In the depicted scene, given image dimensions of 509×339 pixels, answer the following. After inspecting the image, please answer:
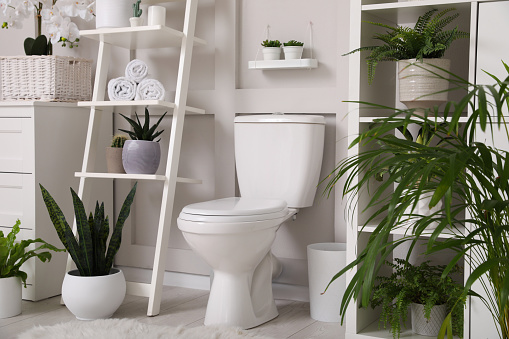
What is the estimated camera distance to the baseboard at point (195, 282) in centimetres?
289

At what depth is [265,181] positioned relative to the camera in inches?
106

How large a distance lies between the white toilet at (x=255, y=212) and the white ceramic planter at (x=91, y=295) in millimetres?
408

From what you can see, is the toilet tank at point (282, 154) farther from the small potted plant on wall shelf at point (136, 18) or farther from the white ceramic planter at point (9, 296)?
the white ceramic planter at point (9, 296)

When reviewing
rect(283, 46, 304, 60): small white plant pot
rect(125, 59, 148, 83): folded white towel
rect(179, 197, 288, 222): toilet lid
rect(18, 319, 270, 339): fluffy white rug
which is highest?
rect(283, 46, 304, 60): small white plant pot

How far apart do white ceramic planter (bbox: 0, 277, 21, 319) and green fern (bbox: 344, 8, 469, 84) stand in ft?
5.48

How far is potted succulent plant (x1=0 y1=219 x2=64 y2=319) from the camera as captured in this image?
2607 millimetres

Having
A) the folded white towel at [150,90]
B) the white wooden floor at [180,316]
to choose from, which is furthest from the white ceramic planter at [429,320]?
the folded white towel at [150,90]

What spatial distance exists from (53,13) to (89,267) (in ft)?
A: 4.22

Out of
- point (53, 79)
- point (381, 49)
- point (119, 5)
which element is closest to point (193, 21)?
point (119, 5)

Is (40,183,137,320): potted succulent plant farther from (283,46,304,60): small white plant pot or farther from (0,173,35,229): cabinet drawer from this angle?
(283,46,304,60): small white plant pot

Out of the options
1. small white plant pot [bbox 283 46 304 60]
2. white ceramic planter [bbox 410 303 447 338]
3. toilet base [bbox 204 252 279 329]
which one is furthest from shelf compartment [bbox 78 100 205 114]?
white ceramic planter [bbox 410 303 447 338]

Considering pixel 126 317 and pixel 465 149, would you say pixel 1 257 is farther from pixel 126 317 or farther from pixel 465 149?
pixel 465 149

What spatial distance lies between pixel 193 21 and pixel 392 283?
4.76 ft

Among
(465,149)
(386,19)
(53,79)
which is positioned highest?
(386,19)
